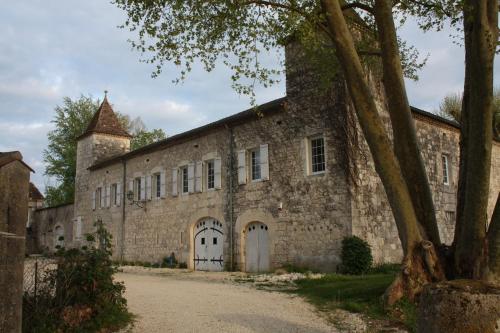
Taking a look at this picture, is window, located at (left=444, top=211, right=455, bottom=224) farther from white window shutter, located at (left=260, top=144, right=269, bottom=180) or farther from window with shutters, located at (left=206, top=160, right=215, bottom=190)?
window with shutters, located at (left=206, top=160, right=215, bottom=190)

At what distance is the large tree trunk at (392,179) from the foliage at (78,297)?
13.3ft

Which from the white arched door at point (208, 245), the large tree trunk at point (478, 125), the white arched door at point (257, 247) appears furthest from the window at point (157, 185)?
the large tree trunk at point (478, 125)

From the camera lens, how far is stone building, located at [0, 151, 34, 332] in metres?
3.02

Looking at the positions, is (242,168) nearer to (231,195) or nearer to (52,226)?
(231,195)

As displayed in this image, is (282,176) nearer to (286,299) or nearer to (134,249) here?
(286,299)

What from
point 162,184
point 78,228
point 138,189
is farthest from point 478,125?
point 78,228

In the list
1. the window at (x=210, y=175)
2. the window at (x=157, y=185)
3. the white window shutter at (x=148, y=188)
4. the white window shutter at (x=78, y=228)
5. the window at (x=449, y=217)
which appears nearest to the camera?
the window at (x=449, y=217)

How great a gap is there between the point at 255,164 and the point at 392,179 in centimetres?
937

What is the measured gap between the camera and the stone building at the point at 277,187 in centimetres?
1370

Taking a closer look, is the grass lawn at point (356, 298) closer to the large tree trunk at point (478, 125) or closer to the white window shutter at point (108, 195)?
the large tree trunk at point (478, 125)

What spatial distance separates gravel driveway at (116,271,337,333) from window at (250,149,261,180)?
592 centimetres

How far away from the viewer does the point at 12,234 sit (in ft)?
10.0

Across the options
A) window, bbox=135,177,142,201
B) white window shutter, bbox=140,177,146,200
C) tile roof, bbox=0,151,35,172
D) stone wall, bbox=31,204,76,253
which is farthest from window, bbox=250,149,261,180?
stone wall, bbox=31,204,76,253

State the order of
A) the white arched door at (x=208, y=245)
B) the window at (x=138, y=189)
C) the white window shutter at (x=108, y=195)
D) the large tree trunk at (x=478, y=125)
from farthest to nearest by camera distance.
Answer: the white window shutter at (x=108, y=195) → the window at (x=138, y=189) → the white arched door at (x=208, y=245) → the large tree trunk at (x=478, y=125)
